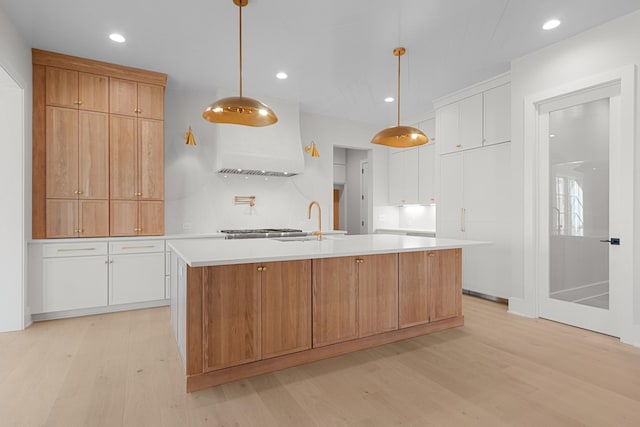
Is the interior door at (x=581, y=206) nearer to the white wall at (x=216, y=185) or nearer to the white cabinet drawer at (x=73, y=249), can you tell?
the white wall at (x=216, y=185)

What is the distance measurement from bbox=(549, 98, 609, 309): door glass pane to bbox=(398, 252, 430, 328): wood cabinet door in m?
1.64

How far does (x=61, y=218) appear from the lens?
146 inches

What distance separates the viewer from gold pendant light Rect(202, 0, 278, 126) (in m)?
2.47

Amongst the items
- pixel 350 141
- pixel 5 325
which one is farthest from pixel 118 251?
pixel 350 141

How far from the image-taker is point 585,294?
3363 millimetres

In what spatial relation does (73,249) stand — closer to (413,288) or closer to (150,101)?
(150,101)

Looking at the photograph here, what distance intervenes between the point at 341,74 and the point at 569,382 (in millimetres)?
3898

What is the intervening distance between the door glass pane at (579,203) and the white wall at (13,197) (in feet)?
18.5


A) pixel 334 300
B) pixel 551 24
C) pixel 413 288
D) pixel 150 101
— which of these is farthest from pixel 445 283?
pixel 150 101

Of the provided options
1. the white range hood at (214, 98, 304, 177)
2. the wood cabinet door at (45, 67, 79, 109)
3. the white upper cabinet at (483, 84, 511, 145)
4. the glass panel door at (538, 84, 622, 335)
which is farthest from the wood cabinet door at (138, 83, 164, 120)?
the glass panel door at (538, 84, 622, 335)

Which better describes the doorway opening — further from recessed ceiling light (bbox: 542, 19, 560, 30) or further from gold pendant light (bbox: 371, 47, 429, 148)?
recessed ceiling light (bbox: 542, 19, 560, 30)

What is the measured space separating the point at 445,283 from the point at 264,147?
3.15m

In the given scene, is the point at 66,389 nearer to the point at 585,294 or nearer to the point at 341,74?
the point at 341,74

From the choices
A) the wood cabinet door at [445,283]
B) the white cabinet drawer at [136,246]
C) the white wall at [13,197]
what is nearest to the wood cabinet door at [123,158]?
the white cabinet drawer at [136,246]
